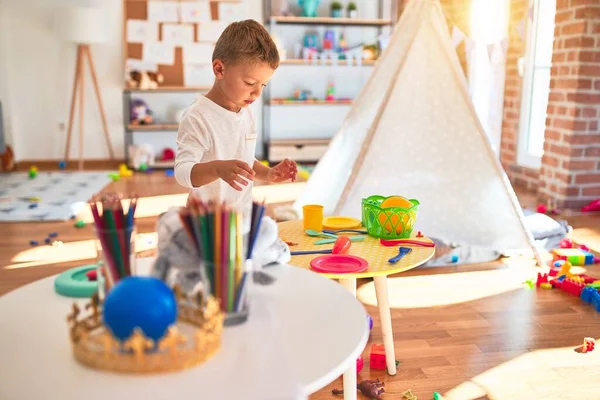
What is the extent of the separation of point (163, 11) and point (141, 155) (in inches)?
56.0

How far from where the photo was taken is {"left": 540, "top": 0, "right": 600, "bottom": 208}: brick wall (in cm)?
353

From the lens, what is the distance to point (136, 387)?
0.63m

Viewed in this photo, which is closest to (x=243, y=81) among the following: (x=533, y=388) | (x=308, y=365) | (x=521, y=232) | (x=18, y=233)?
(x=308, y=365)

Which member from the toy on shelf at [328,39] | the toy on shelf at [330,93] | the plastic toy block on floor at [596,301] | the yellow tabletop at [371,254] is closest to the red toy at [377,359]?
the yellow tabletop at [371,254]

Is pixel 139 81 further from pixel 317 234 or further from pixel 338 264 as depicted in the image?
pixel 338 264

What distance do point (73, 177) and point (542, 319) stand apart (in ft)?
12.8

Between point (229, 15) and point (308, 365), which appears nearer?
point (308, 365)

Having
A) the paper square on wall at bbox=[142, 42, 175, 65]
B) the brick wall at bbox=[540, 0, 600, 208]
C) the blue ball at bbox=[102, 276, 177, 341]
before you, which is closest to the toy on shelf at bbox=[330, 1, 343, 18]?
the paper square on wall at bbox=[142, 42, 175, 65]

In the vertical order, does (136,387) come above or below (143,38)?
below

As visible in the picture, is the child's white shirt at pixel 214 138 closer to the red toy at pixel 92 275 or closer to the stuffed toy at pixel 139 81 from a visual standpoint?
the red toy at pixel 92 275

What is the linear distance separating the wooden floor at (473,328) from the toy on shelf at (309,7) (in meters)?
3.27

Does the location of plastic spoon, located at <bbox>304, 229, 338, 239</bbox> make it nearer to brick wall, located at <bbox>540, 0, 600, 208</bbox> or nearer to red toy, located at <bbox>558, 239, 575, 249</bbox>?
red toy, located at <bbox>558, 239, 575, 249</bbox>

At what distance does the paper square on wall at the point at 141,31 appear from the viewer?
555 centimetres

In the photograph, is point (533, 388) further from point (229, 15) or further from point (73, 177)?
point (229, 15)
